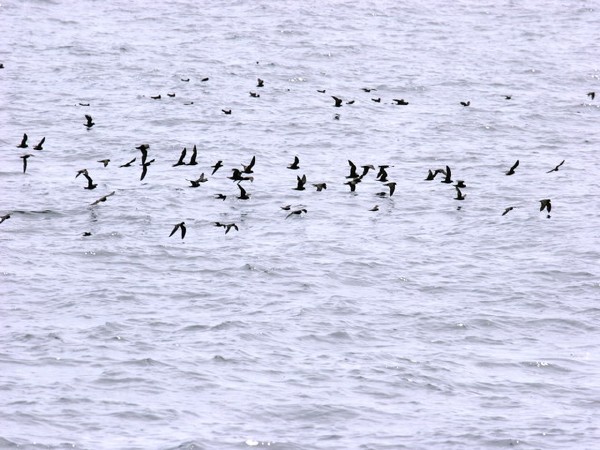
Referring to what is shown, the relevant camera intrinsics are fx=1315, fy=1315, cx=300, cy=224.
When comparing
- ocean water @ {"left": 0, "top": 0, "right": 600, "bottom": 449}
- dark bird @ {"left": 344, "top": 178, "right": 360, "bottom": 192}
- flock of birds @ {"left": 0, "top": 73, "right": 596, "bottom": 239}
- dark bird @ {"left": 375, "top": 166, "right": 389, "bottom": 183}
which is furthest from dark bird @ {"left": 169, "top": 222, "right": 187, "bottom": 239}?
dark bird @ {"left": 375, "top": 166, "right": 389, "bottom": 183}

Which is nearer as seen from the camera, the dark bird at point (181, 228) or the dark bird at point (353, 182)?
the dark bird at point (181, 228)

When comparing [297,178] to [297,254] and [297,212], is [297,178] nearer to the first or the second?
[297,212]

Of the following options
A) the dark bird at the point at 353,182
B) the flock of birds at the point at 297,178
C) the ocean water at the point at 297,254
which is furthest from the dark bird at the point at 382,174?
the dark bird at the point at 353,182

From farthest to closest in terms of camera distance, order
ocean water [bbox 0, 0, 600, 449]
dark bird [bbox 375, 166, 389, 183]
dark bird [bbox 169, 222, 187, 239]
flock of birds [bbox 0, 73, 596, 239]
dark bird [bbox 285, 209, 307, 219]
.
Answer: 1. dark bird [bbox 375, 166, 389, 183]
2. dark bird [bbox 285, 209, 307, 219]
3. flock of birds [bbox 0, 73, 596, 239]
4. dark bird [bbox 169, 222, 187, 239]
5. ocean water [bbox 0, 0, 600, 449]

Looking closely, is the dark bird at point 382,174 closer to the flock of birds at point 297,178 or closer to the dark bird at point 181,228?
the flock of birds at point 297,178

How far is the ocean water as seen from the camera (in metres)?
32.8

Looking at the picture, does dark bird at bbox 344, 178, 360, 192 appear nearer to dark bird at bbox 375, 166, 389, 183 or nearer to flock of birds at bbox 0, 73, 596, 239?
flock of birds at bbox 0, 73, 596, 239

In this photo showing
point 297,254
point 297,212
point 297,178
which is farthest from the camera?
point 297,178

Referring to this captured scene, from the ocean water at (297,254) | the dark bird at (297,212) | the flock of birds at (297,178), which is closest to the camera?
the ocean water at (297,254)

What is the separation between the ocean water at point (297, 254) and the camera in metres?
32.8

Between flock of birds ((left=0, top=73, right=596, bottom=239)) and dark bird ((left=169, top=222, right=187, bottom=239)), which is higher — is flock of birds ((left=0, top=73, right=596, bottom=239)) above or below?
above

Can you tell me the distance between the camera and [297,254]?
4588 cm

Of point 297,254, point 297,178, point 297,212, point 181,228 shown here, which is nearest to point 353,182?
point 297,178

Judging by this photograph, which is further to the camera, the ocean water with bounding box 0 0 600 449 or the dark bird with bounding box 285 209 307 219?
the dark bird with bounding box 285 209 307 219
